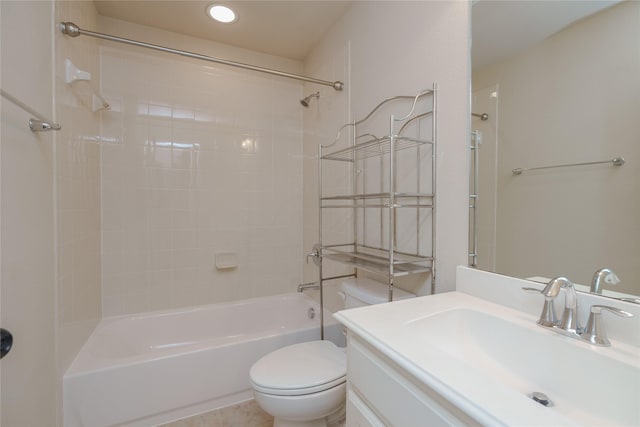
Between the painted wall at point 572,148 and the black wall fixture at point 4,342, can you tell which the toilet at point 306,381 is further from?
the black wall fixture at point 4,342

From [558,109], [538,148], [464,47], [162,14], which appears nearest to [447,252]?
[538,148]

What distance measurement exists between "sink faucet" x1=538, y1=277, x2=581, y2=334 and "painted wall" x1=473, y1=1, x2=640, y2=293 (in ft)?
0.40

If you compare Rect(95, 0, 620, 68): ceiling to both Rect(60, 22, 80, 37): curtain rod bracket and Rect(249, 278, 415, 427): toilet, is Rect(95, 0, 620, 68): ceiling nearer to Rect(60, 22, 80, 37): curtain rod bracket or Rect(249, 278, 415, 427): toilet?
Rect(60, 22, 80, 37): curtain rod bracket

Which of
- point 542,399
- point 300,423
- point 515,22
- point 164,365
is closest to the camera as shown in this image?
point 542,399

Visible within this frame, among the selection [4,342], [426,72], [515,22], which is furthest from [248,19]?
[4,342]

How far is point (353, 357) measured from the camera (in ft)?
2.61

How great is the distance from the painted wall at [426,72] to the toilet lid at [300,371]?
0.53 metres

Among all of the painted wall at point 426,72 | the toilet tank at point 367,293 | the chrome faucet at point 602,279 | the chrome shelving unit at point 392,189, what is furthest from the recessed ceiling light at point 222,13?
the chrome faucet at point 602,279

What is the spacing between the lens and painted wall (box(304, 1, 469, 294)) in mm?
1080

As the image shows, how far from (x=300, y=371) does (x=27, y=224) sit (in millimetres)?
1193

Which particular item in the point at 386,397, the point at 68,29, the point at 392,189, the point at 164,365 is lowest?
the point at 164,365

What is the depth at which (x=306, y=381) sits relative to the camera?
1.16 meters

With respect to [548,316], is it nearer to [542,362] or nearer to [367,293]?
[542,362]

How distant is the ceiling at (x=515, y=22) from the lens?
2.64 ft
